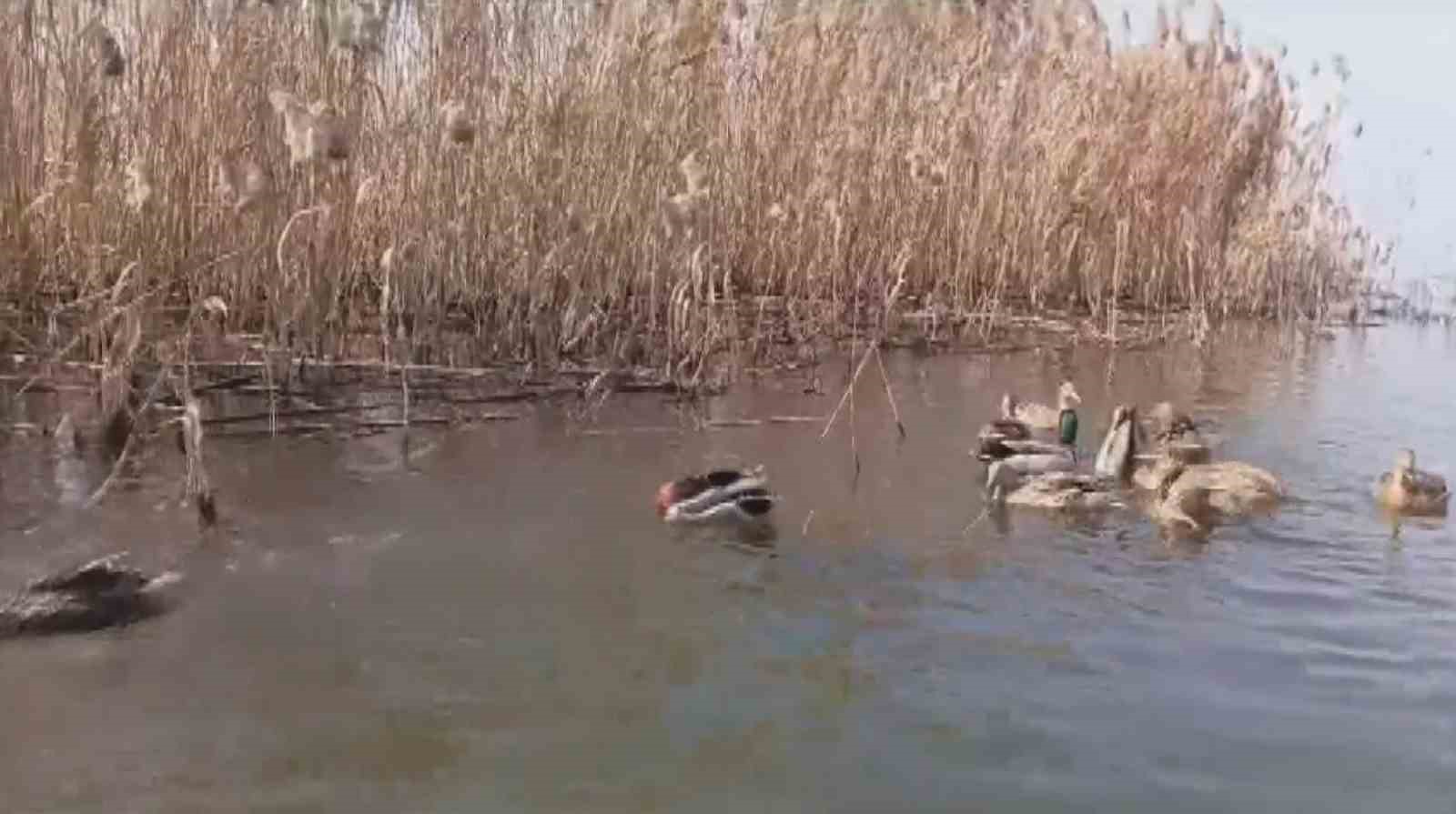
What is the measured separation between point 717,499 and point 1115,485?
5.84ft

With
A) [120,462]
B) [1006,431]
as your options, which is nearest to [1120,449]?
[1006,431]

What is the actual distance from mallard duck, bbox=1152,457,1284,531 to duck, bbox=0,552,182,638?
126 inches

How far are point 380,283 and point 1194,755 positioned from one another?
197 inches

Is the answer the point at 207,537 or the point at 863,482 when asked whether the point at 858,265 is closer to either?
the point at 863,482

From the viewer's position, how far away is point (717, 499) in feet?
15.8

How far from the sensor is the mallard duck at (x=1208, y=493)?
5.29 m

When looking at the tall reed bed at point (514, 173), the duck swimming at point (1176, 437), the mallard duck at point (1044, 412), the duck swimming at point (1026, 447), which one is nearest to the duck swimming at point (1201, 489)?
the duck swimming at point (1176, 437)

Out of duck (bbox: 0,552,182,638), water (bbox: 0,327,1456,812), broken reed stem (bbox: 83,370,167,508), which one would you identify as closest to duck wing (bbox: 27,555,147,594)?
duck (bbox: 0,552,182,638)

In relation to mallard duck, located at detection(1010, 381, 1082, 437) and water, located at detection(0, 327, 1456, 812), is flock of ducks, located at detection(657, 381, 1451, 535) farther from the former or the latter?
mallard duck, located at detection(1010, 381, 1082, 437)

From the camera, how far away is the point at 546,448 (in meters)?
5.98

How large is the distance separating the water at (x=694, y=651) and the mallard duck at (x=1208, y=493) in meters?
0.14

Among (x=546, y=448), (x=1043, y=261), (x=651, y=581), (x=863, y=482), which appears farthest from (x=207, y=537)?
(x=1043, y=261)

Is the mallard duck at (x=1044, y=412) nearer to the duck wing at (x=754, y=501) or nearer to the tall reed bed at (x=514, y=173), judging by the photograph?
the tall reed bed at (x=514, y=173)

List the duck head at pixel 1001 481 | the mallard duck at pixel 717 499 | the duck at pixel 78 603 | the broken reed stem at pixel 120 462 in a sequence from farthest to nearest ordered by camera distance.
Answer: the duck head at pixel 1001 481 → the mallard duck at pixel 717 499 → the broken reed stem at pixel 120 462 → the duck at pixel 78 603
